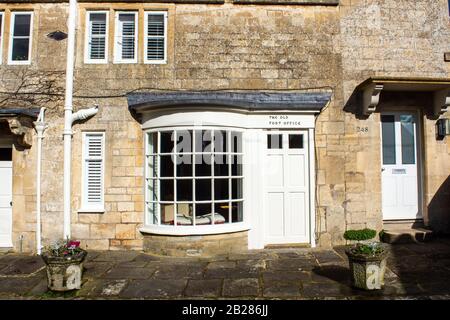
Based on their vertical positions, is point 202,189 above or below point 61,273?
above

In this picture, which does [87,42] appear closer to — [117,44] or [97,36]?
[97,36]

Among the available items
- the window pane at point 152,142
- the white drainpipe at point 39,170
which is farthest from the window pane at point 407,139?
the white drainpipe at point 39,170

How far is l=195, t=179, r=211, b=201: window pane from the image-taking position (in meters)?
6.77

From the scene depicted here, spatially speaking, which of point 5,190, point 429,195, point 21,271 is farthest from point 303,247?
point 5,190

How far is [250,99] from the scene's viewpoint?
702 cm

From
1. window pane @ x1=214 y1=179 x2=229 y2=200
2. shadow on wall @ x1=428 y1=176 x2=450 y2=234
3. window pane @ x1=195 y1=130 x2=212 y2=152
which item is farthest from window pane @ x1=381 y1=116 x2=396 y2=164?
window pane @ x1=195 y1=130 x2=212 y2=152

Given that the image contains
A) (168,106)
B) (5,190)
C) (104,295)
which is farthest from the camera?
(5,190)

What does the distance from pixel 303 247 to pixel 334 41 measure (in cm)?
463

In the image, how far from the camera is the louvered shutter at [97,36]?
7.44 metres

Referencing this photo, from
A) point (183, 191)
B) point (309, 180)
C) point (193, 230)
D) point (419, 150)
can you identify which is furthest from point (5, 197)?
point (419, 150)

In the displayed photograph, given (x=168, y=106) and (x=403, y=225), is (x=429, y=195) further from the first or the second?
(x=168, y=106)

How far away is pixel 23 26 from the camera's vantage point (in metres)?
7.50

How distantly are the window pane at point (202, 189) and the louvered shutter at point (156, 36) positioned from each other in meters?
2.91

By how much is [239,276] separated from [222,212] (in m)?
1.73
